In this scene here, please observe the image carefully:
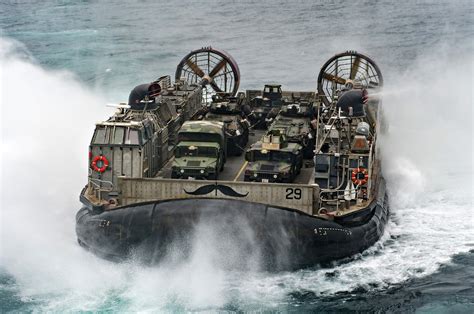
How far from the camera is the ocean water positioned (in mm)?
20797

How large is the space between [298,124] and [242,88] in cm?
1661

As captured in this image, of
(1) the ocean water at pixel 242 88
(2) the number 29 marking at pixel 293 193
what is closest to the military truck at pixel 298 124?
(1) the ocean water at pixel 242 88

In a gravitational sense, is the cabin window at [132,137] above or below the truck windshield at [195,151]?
above

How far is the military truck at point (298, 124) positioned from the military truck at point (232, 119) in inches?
37.0

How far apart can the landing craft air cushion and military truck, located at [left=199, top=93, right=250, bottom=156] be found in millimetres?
369

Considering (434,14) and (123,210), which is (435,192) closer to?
(123,210)

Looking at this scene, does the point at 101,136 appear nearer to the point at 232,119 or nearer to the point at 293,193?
the point at 293,193

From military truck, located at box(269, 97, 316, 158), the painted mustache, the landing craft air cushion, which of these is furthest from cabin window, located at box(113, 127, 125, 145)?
military truck, located at box(269, 97, 316, 158)

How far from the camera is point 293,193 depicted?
71.2ft

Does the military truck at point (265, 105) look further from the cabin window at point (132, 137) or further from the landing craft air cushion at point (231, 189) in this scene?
the cabin window at point (132, 137)

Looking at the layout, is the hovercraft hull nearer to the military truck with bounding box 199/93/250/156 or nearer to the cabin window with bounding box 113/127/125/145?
the cabin window with bounding box 113/127/125/145

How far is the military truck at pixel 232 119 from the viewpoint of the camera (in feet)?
86.1

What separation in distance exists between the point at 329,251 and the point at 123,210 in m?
4.73

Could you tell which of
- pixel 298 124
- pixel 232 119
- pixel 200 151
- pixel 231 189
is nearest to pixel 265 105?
pixel 232 119
